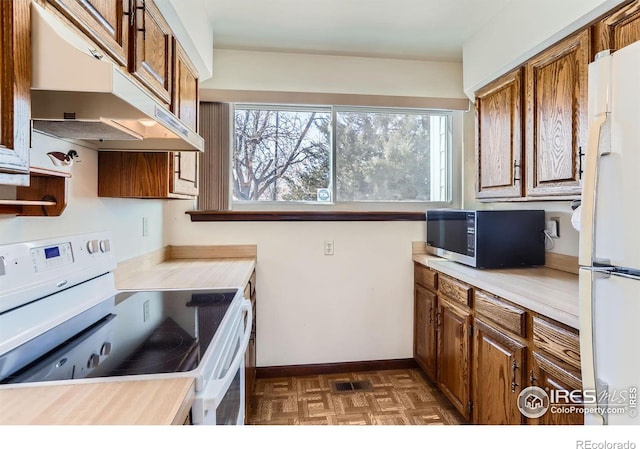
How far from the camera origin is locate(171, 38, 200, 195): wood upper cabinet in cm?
168

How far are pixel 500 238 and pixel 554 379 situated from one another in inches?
33.6

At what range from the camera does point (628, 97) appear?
0.85 m

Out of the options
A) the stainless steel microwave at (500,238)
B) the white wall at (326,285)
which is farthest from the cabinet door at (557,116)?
the white wall at (326,285)

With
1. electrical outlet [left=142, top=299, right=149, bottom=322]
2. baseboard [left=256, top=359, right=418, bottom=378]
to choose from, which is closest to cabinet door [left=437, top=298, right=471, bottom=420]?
baseboard [left=256, top=359, right=418, bottom=378]

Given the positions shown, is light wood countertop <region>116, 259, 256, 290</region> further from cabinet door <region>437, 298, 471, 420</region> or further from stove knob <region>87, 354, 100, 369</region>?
cabinet door <region>437, 298, 471, 420</region>

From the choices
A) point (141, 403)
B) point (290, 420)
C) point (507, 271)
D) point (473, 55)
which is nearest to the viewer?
point (141, 403)

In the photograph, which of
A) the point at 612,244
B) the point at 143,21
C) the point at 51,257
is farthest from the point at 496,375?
the point at 143,21

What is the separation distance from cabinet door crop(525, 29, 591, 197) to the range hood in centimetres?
163

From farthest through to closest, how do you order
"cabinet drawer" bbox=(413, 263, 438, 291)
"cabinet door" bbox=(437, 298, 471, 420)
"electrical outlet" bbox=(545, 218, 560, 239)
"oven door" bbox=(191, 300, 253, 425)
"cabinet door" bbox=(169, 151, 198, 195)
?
1. "cabinet drawer" bbox=(413, 263, 438, 291)
2. "electrical outlet" bbox=(545, 218, 560, 239)
3. "cabinet door" bbox=(437, 298, 471, 420)
4. "cabinet door" bbox=(169, 151, 198, 195)
5. "oven door" bbox=(191, 300, 253, 425)

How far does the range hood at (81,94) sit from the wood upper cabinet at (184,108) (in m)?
0.35

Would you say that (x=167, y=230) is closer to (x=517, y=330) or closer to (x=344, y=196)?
(x=344, y=196)

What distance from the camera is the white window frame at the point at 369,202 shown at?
258cm
